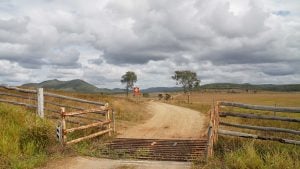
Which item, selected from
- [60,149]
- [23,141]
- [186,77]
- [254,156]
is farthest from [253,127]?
[186,77]

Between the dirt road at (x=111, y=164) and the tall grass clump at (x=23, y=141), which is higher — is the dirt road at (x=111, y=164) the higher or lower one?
the lower one

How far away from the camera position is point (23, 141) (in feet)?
41.2

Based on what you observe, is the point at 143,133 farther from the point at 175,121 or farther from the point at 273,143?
the point at 273,143

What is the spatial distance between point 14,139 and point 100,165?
308cm

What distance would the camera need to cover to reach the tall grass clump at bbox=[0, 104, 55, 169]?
1105 centimetres

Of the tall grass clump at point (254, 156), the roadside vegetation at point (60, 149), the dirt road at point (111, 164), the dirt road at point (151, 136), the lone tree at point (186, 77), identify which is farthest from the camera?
the lone tree at point (186, 77)

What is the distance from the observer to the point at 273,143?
39.5ft

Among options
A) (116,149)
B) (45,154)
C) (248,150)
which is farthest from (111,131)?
(248,150)

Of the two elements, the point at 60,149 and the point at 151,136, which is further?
the point at 151,136

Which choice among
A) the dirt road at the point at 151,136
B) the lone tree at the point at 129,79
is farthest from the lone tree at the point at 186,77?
the dirt road at the point at 151,136

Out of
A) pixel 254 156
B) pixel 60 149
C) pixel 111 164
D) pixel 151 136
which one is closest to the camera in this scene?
pixel 254 156

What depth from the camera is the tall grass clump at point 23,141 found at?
11055 millimetres

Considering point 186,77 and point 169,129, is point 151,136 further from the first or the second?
point 186,77

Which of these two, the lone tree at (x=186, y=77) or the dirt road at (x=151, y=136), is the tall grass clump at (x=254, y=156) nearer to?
the dirt road at (x=151, y=136)
